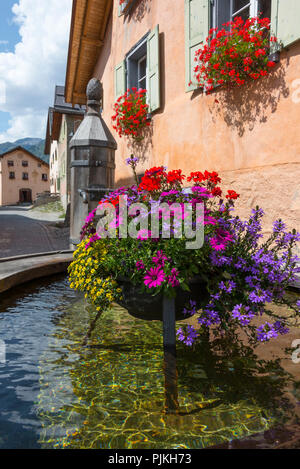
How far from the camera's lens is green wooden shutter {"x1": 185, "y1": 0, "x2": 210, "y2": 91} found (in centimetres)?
532

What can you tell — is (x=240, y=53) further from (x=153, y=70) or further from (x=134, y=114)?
(x=134, y=114)

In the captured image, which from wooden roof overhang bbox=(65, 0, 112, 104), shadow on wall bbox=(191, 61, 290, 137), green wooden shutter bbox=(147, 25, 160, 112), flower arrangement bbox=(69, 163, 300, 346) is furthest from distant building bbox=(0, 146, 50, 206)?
flower arrangement bbox=(69, 163, 300, 346)

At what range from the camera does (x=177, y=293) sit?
2.12 m

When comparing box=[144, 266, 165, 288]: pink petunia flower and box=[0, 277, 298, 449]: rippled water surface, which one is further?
box=[144, 266, 165, 288]: pink petunia flower

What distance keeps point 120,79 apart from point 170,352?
757 centimetres

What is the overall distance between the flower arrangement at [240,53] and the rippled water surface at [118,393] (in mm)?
3475

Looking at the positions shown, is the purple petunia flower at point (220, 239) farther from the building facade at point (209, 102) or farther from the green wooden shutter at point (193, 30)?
the green wooden shutter at point (193, 30)

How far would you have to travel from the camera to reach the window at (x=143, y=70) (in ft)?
21.7

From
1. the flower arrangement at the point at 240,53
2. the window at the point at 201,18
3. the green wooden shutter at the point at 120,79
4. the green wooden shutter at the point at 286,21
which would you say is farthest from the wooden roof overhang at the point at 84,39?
the green wooden shutter at the point at 286,21

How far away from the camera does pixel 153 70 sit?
671 cm

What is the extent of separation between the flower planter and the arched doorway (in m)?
42.4

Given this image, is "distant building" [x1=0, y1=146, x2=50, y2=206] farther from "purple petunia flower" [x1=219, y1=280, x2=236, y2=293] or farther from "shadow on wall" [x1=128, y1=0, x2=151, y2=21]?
"purple petunia flower" [x1=219, y1=280, x2=236, y2=293]

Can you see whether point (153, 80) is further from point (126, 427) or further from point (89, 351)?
point (126, 427)
